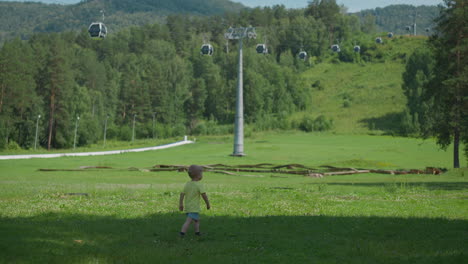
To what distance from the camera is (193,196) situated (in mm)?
13102

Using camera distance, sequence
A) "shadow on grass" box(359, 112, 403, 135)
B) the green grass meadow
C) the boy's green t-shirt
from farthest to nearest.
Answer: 1. "shadow on grass" box(359, 112, 403, 135)
2. the boy's green t-shirt
3. the green grass meadow

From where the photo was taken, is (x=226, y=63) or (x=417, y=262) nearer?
(x=417, y=262)

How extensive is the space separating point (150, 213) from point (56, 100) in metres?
104

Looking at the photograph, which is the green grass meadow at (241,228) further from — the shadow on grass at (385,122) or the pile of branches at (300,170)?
the shadow on grass at (385,122)

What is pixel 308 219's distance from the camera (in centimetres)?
1574

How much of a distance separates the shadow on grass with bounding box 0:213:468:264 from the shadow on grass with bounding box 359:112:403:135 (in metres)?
122

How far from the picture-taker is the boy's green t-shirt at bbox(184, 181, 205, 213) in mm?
13039

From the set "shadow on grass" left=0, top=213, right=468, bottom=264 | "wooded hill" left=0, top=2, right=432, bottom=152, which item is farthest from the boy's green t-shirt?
"wooded hill" left=0, top=2, right=432, bottom=152

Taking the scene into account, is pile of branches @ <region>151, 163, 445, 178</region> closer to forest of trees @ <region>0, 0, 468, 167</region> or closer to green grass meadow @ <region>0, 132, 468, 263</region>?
green grass meadow @ <region>0, 132, 468, 263</region>

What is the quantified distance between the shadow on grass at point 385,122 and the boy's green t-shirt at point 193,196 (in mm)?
124227

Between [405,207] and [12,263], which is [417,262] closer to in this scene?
[12,263]

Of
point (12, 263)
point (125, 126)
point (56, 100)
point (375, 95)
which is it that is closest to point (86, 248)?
point (12, 263)

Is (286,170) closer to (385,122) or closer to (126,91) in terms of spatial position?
(385,122)

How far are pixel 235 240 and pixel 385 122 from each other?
444ft
